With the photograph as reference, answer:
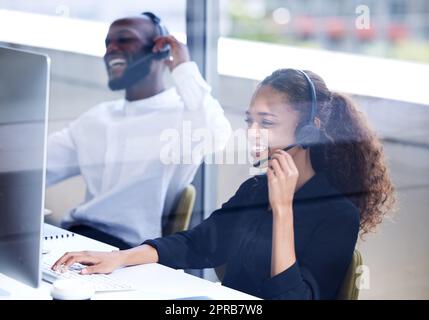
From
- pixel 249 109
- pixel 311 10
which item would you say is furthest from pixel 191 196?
pixel 311 10

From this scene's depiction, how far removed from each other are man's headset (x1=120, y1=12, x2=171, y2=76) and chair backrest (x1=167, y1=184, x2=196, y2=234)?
522 millimetres

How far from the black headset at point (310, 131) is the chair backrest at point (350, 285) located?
0.33m

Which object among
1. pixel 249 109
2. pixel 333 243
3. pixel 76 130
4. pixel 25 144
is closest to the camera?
pixel 25 144

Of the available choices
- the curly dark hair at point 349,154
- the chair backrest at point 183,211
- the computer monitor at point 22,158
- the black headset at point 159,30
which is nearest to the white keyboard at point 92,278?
the computer monitor at point 22,158

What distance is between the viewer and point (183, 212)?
2924mm

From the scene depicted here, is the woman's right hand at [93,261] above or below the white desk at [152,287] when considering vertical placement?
above

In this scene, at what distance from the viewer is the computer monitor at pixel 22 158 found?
161 cm

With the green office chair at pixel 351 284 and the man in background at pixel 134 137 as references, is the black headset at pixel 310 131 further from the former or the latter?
the man in background at pixel 134 137

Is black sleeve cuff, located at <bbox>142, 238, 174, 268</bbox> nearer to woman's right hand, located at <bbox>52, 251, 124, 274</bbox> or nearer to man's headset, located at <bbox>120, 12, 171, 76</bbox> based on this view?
woman's right hand, located at <bbox>52, 251, 124, 274</bbox>

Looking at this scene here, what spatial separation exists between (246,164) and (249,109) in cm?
18

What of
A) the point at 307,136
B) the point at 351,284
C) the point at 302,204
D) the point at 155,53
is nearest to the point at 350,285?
the point at 351,284

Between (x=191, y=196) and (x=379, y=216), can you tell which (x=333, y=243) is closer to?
(x=379, y=216)

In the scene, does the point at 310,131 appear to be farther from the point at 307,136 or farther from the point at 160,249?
the point at 160,249

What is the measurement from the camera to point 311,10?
2680 millimetres
